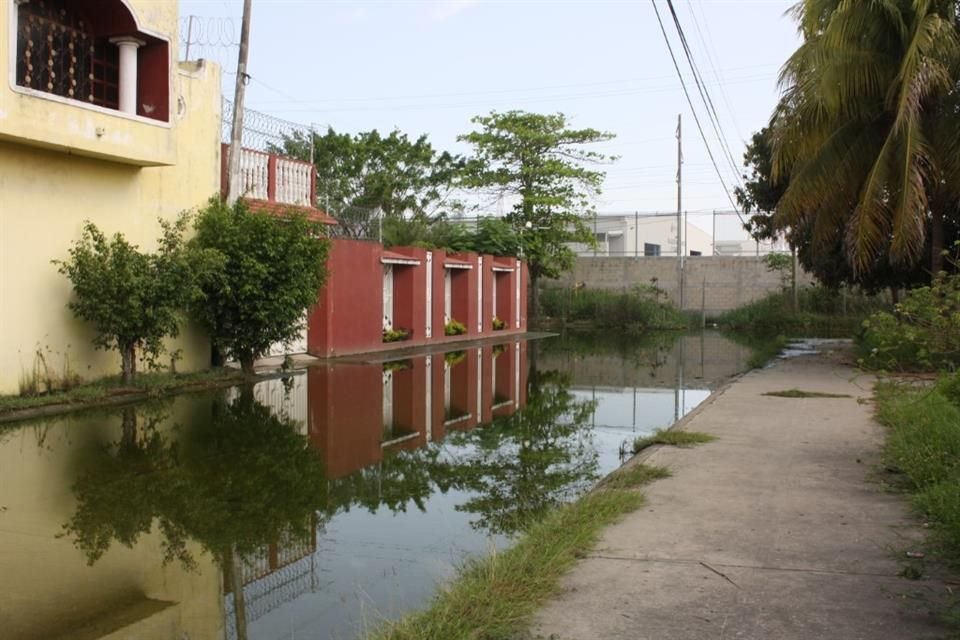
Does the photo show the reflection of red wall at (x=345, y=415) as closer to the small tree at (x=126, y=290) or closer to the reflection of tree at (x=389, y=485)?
the reflection of tree at (x=389, y=485)

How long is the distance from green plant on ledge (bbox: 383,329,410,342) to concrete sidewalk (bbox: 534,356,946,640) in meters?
17.4

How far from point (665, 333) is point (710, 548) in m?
35.4

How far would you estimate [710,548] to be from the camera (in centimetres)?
636

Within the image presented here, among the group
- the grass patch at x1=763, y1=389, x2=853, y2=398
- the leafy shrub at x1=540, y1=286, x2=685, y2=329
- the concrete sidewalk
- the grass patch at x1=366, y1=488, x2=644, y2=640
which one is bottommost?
the concrete sidewalk

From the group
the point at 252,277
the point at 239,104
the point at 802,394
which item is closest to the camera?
the point at 802,394

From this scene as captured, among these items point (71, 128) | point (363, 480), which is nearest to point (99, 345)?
point (71, 128)

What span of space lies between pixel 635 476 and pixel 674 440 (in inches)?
85.7

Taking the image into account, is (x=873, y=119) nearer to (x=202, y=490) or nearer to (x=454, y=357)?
(x=454, y=357)

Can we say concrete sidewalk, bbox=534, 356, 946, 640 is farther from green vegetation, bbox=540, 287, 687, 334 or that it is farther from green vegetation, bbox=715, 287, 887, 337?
green vegetation, bbox=540, 287, 687, 334

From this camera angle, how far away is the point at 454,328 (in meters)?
32.4

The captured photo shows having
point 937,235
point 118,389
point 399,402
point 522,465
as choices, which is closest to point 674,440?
point 522,465

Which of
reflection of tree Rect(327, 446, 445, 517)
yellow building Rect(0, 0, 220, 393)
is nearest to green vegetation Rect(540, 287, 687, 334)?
yellow building Rect(0, 0, 220, 393)

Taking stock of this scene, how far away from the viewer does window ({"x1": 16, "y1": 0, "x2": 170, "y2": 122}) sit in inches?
564

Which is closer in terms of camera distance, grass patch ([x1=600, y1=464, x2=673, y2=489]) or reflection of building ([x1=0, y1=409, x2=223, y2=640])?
reflection of building ([x1=0, y1=409, x2=223, y2=640])
